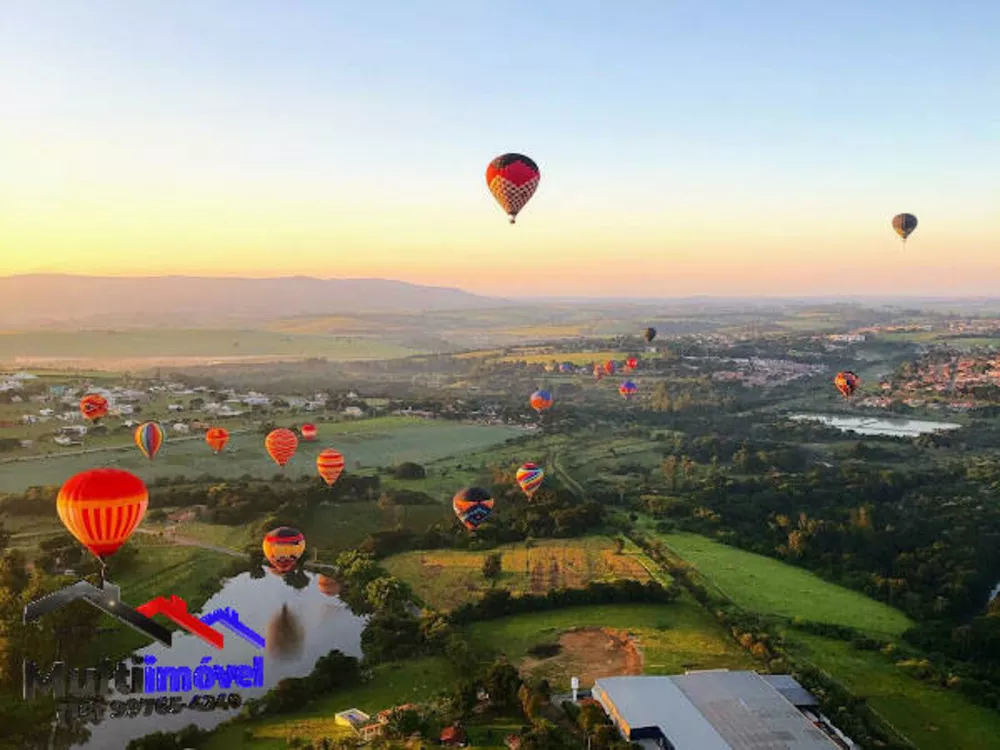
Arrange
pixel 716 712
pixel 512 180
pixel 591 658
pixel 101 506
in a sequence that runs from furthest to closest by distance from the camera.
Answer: pixel 512 180 < pixel 591 658 < pixel 101 506 < pixel 716 712

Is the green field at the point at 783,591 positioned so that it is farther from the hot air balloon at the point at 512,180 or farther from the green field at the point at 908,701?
the hot air balloon at the point at 512,180

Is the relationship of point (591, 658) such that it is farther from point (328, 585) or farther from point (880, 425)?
point (880, 425)

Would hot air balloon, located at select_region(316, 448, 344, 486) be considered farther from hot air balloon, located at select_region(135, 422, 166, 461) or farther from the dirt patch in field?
the dirt patch in field

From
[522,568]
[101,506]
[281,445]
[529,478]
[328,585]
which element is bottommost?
[328,585]

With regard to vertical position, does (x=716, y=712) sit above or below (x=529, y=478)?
below

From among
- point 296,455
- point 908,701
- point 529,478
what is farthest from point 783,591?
point 296,455

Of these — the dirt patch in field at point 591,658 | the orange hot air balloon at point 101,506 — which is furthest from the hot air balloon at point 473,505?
the orange hot air balloon at point 101,506
